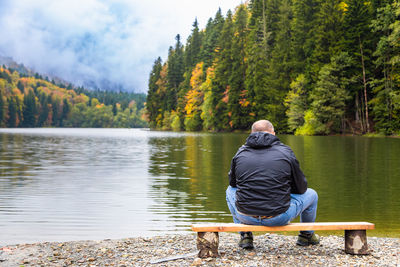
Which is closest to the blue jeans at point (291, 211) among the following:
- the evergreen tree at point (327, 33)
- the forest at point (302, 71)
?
the forest at point (302, 71)

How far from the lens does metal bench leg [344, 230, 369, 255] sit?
500 cm

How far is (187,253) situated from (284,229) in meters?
1.27

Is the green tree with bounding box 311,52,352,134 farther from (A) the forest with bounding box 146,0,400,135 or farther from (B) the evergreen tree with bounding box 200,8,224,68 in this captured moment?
(B) the evergreen tree with bounding box 200,8,224,68

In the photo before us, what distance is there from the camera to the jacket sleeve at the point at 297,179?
4.79 metres

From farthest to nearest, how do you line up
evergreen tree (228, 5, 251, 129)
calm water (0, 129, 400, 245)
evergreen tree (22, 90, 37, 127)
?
evergreen tree (22, 90, 37, 127), evergreen tree (228, 5, 251, 129), calm water (0, 129, 400, 245)

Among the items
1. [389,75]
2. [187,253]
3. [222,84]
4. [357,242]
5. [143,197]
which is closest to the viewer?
[357,242]

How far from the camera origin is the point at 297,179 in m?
4.89

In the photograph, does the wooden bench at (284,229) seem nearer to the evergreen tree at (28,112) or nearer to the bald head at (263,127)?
the bald head at (263,127)

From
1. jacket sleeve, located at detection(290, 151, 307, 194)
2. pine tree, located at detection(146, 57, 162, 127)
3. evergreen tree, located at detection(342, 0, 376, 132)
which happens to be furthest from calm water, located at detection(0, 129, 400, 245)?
pine tree, located at detection(146, 57, 162, 127)

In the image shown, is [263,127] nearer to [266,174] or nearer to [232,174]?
[266,174]

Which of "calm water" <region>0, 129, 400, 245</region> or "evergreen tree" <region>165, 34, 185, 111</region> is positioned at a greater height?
"evergreen tree" <region>165, 34, 185, 111</region>

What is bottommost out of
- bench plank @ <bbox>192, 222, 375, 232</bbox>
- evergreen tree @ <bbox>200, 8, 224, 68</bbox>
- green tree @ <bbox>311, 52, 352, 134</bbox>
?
bench plank @ <bbox>192, 222, 375, 232</bbox>

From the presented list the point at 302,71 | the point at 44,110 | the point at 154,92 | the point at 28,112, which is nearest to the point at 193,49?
the point at 154,92

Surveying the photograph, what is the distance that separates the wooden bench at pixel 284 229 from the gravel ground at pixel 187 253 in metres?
0.11
